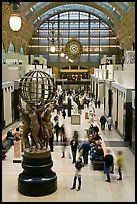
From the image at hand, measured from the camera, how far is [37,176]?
454 inches

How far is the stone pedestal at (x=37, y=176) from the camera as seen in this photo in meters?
11.3

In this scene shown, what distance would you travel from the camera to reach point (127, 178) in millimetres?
12992

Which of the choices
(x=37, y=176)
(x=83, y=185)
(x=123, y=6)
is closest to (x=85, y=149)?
(x=83, y=185)

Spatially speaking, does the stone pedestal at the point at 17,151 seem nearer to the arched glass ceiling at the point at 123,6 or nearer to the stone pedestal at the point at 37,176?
the stone pedestal at the point at 37,176

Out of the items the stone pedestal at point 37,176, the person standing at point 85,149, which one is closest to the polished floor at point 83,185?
the stone pedestal at point 37,176

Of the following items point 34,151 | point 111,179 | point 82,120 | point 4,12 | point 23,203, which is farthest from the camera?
point 4,12

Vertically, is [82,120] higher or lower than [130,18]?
lower

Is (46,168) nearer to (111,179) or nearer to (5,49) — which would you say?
(111,179)

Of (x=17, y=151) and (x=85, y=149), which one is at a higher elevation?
(x=85, y=149)

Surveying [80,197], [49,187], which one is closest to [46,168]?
[49,187]

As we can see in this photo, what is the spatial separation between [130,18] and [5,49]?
51.6 ft

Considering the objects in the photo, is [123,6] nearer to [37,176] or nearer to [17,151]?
[17,151]

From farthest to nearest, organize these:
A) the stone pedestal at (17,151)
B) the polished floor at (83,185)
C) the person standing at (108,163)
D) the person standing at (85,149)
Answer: the stone pedestal at (17,151) < the person standing at (85,149) < the person standing at (108,163) < the polished floor at (83,185)

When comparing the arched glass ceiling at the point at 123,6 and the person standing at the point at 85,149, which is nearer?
the person standing at the point at 85,149
